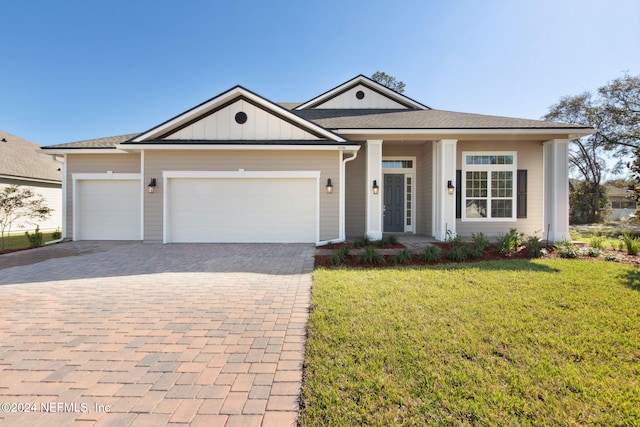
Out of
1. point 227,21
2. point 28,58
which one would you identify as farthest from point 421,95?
point 28,58

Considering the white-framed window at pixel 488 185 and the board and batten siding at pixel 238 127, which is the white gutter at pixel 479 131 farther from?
the board and batten siding at pixel 238 127

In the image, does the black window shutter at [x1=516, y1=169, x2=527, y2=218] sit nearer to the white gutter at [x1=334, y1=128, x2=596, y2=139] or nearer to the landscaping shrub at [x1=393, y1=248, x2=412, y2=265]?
the white gutter at [x1=334, y1=128, x2=596, y2=139]

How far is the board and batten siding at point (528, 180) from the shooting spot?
32.6 feet

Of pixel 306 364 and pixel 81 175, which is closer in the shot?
pixel 306 364

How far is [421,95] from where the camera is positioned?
17484mm

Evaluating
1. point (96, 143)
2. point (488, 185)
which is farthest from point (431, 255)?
point (96, 143)

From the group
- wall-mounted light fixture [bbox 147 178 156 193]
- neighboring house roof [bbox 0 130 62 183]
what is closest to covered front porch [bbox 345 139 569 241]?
wall-mounted light fixture [bbox 147 178 156 193]

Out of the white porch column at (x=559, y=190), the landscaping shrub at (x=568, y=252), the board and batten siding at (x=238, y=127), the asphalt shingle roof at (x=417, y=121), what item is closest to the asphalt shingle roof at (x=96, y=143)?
the board and batten siding at (x=238, y=127)

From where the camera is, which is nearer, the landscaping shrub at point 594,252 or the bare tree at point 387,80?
the landscaping shrub at point 594,252

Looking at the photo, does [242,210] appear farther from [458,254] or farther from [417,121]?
[417,121]

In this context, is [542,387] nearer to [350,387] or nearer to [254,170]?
[350,387]

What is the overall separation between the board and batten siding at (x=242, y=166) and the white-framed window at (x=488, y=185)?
4.83 meters

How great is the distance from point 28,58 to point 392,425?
20.9m

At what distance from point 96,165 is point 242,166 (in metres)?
5.33
